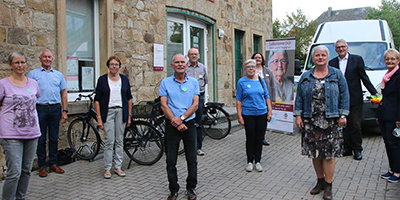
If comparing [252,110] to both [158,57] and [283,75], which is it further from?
[158,57]

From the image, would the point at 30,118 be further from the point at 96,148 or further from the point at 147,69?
the point at 147,69

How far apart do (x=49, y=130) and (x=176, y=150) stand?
7.78 ft

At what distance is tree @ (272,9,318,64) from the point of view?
117ft

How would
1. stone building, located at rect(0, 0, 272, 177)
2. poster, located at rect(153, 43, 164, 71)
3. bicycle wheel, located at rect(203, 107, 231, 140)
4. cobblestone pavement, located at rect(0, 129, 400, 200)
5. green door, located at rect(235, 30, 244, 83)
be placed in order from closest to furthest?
cobblestone pavement, located at rect(0, 129, 400, 200), stone building, located at rect(0, 0, 272, 177), bicycle wheel, located at rect(203, 107, 231, 140), poster, located at rect(153, 43, 164, 71), green door, located at rect(235, 30, 244, 83)

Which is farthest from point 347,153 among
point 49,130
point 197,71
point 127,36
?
point 49,130

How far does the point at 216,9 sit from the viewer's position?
1064cm

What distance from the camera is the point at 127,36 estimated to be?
741cm

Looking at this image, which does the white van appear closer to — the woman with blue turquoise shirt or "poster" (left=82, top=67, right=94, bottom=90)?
the woman with blue turquoise shirt

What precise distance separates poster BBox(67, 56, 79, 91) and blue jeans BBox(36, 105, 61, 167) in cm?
134

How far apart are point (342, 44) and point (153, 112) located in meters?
3.39

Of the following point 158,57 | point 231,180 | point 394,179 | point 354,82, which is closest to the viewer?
point 394,179

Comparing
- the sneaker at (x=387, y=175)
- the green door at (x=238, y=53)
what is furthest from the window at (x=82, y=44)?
the green door at (x=238, y=53)

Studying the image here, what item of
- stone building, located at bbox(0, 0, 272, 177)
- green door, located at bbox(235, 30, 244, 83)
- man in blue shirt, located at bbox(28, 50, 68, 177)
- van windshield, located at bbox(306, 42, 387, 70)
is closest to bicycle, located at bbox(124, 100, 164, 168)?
man in blue shirt, located at bbox(28, 50, 68, 177)

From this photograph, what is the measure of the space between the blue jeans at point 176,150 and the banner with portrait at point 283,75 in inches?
181
